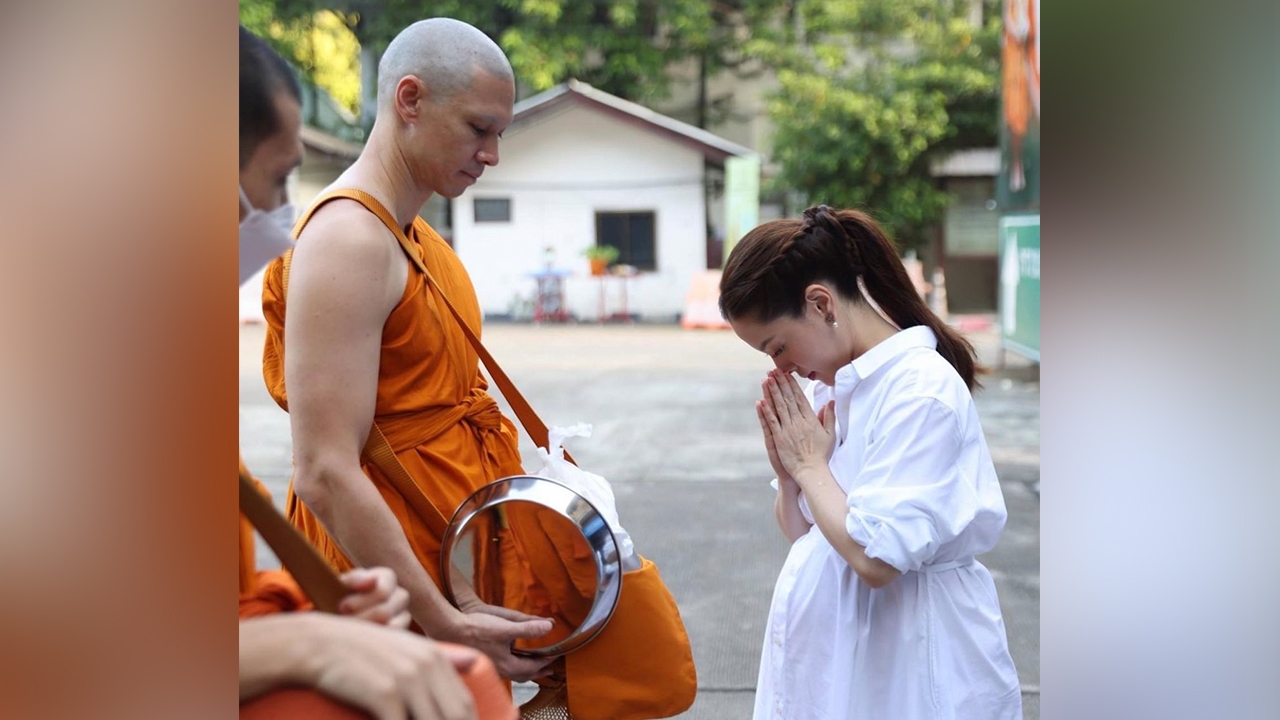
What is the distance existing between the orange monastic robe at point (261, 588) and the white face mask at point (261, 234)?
6.9 inches

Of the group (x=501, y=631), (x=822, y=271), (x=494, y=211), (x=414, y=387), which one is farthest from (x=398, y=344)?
(x=494, y=211)

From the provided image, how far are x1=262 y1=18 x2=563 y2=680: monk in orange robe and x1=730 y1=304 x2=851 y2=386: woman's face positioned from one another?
0.40 meters

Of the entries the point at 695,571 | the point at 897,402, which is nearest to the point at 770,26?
the point at 695,571

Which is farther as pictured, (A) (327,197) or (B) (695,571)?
(B) (695,571)

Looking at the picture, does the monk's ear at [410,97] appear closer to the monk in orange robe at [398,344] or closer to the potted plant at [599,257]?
the monk in orange robe at [398,344]

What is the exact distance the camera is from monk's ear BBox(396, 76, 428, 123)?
4.93 ft

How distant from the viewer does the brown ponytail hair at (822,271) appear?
1733mm

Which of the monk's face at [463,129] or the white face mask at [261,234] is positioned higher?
the monk's face at [463,129]

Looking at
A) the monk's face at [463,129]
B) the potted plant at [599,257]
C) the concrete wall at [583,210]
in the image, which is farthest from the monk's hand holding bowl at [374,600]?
the concrete wall at [583,210]

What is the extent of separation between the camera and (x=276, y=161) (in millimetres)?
1047

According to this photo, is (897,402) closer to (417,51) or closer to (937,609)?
(937,609)

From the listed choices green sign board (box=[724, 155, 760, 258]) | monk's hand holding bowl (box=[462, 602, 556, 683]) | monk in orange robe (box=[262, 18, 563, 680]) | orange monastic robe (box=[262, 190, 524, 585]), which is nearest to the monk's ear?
monk in orange robe (box=[262, 18, 563, 680])
